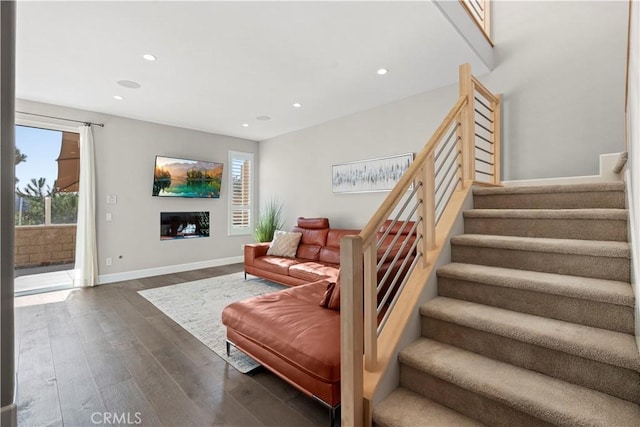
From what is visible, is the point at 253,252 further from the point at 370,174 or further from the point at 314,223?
the point at 370,174

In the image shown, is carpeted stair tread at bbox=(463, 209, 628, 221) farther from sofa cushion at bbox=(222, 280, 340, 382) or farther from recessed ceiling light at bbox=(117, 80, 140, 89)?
recessed ceiling light at bbox=(117, 80, 140, 89)

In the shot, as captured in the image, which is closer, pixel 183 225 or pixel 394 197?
pixel 394 197

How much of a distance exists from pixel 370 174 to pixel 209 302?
114 inches

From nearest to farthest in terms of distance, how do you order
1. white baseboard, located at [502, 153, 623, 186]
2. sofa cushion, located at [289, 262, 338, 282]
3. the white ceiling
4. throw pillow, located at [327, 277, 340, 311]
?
1. throw pillow, located at [327, 277, 340, 311]
2. the white ceiling
3. white baseboard, located at [502, 153, 623, 186]
4. sofa cushion, located at [289, 262, 338, 282]

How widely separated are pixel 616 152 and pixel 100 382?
15.1ft

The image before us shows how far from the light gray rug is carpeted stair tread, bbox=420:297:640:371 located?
1.52 m

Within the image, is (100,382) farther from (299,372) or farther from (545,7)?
(545,7)

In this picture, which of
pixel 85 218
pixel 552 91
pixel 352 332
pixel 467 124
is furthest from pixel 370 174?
pixel 85 218

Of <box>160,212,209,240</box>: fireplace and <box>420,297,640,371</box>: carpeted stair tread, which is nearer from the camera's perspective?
<box>420,297,640,371</box>: carpeted stair tread

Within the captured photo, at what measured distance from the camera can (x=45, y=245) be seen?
4219mm

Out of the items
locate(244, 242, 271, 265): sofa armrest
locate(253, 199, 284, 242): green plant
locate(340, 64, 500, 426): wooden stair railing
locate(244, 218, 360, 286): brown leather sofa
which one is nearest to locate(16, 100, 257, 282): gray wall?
locate(253, 199, 284, 242): green plant

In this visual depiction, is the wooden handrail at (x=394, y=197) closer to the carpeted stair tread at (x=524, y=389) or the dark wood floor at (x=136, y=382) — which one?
the carpeted stair tread at (x=524, y=389)

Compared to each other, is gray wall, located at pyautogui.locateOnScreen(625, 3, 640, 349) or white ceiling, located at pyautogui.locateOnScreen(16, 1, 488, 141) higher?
white ceiling, located at pyautogui.locateOnScreen(16, 1, 488, 141)

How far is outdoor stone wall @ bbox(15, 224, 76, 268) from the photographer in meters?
3.99
